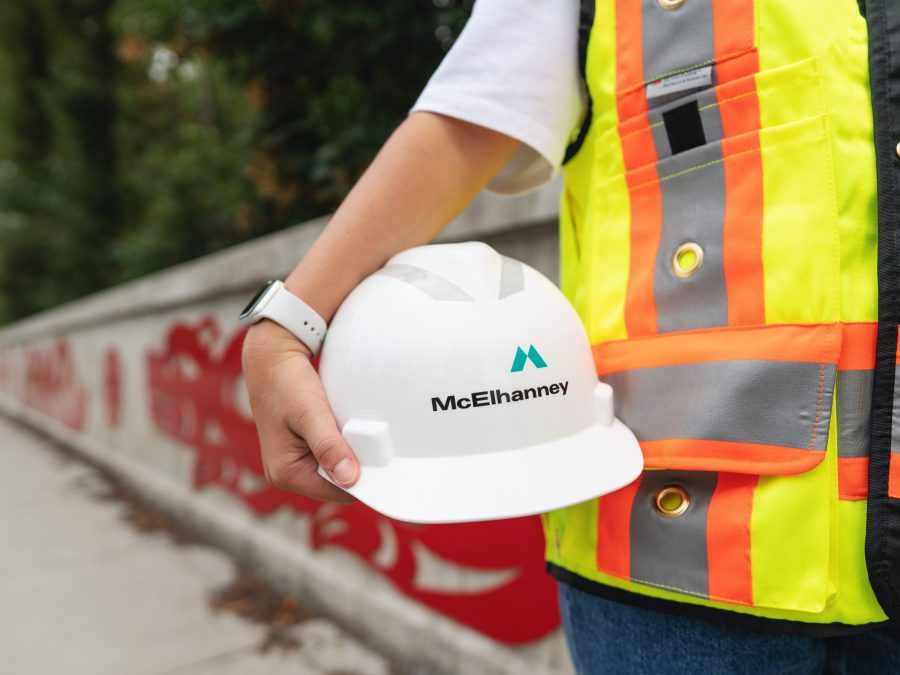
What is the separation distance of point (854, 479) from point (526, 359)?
1.30ft

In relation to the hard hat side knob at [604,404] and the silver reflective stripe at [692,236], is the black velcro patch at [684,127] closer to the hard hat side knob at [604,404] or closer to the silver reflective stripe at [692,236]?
the silver reflective stripe at [692,236]

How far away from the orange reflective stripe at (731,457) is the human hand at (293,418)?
382 mm

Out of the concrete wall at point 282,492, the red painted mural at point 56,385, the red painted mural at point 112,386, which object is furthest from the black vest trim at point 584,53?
the red painted mural at point 56,385

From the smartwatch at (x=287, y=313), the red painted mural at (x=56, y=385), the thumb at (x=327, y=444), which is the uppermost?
the smartwatch at (x=287, y=313)

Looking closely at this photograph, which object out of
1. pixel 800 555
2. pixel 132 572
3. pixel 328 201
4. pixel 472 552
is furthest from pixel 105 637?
pixel 800 555

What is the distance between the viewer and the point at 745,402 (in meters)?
0.85

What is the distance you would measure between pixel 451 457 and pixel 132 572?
402 centimetres

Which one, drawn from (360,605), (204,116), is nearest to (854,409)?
(360,605)

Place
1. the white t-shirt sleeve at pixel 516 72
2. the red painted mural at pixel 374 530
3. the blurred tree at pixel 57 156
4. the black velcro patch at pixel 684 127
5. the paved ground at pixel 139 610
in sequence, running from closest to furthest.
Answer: the black velcro patch at pixel 684 127 → the white t-shirt sleeve at pixel 516 72 → the red painted mural at pixel 374 530 → the paved ground at pixel 139 610 → the blurred tree at pixel 57 156

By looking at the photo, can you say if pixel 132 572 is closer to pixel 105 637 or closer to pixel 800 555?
pixel 105 637

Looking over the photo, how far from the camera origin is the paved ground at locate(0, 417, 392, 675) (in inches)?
127

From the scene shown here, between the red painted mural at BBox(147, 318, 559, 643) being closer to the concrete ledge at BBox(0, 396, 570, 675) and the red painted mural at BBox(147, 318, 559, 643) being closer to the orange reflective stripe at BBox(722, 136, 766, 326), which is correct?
the concrete ledge at BBox(0, 396, 570, 675)

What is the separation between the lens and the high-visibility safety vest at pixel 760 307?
81 cm

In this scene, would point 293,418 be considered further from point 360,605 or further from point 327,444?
point 360,605
